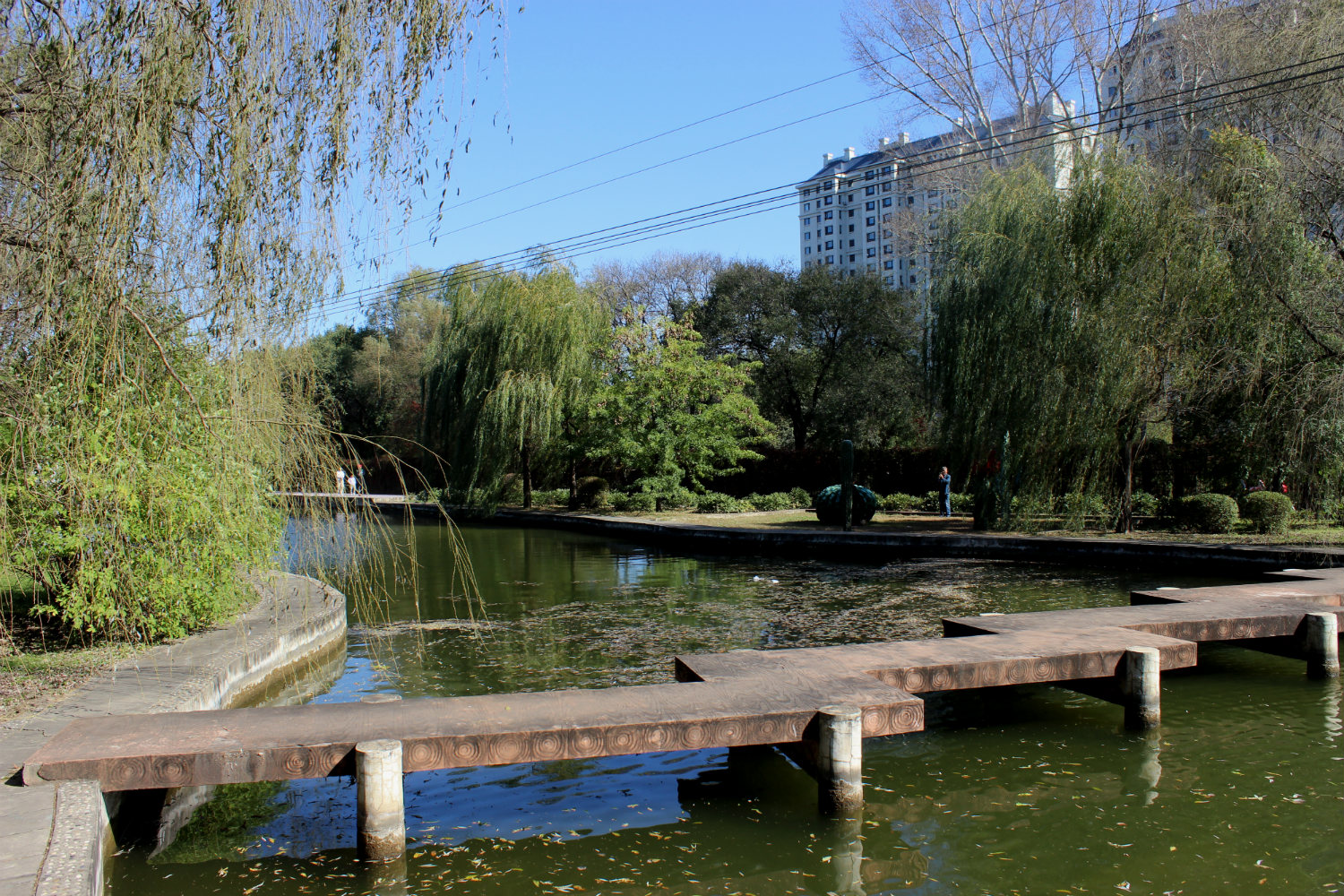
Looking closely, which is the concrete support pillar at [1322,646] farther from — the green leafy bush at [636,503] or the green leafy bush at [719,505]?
the green leafy bush at [636,503]

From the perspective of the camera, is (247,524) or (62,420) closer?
(62,420)

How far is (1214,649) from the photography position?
31.0 feet

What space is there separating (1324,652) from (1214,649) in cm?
145

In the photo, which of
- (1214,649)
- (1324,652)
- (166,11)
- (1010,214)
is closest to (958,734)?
(1324,652)

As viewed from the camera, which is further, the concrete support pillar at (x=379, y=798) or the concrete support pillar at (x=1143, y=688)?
the concrete support pillar at (x=1143, y=688)

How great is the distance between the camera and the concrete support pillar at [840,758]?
5227 mm

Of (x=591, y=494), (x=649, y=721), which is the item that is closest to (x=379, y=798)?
(x=649, y=721)

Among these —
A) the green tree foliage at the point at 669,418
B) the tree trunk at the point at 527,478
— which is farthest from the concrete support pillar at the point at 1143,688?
the tree trunk at the point at 527,478

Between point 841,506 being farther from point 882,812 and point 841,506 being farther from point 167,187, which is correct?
point 167,187

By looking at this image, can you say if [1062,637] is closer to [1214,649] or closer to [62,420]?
[1214,649]

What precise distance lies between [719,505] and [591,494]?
3914 mm

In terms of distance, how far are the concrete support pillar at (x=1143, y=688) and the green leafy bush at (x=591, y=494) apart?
848 inches

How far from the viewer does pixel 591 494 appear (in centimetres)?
2794

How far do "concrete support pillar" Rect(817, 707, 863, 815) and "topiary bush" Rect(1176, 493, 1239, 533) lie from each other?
14142mm
